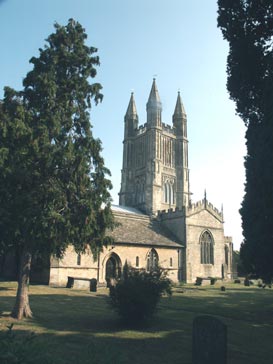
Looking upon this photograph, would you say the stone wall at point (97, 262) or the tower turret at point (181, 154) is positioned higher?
the tower turret at point (181, 154)

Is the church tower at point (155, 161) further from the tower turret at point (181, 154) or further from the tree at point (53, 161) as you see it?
the tree at point (53, 161)

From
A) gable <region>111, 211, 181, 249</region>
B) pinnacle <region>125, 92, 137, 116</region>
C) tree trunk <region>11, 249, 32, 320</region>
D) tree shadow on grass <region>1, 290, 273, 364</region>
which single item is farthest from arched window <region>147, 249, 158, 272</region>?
pinnacle <region>125, 92, 137, 116</region>

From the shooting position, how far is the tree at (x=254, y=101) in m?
13.5

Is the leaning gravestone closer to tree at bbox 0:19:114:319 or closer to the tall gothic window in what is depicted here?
A: tree at bbox 0:19:114:319

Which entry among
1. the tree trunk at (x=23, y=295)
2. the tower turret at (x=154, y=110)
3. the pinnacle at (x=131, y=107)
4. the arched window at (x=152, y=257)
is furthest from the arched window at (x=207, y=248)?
the pinnacle at (x=131, y=107)

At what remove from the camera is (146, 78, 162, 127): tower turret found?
59.2 meters

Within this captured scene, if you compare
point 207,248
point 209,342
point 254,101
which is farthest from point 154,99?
point 209,342

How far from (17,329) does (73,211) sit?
4.87 metres

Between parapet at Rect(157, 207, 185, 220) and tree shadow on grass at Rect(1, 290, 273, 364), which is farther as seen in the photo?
parapet at Rect(157, 207, 185, 220)

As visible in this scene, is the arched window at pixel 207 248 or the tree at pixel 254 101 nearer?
the tree at pixel 254 101

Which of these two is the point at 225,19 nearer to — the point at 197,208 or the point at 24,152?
the point at 24,152

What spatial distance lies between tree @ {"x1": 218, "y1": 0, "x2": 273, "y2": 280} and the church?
5.41 meters

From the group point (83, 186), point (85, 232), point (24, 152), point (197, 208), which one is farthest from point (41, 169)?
point (197, 208)

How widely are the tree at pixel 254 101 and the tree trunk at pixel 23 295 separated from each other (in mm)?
9440
